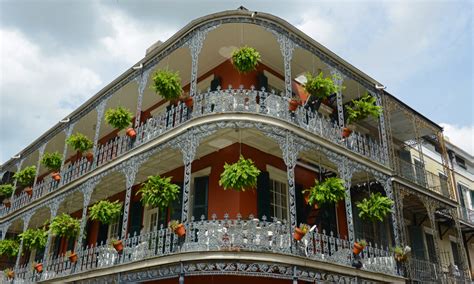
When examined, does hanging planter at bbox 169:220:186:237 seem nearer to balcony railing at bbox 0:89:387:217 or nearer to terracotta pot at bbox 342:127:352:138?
balcony railing at bbox 0:89:387:217

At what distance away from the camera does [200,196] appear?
1210 centimetres

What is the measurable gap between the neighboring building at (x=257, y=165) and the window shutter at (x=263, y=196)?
37 millimetres

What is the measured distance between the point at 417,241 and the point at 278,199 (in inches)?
264

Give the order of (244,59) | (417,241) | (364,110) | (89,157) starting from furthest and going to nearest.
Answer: (417,241) < (89,157) < (364,110) < (244,59)

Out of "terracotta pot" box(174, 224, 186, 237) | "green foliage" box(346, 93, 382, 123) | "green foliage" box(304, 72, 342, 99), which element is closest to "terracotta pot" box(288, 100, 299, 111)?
"green foliage" box(304, 72, 342, 99)

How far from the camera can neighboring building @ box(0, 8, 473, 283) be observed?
9.45 m

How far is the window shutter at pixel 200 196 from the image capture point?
11.9 meters

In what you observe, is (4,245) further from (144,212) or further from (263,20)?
(263,20)

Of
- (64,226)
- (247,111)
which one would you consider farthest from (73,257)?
(247,111)

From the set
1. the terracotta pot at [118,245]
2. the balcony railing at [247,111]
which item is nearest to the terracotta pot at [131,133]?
the balcony railing at [247,111]

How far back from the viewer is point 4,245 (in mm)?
16938

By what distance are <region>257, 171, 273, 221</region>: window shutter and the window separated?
34 centimetres

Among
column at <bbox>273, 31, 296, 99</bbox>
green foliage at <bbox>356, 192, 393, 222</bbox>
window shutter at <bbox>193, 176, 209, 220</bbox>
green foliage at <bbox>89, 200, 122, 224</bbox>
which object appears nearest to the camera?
column at <bbox>273, 31, 296, 99</bbox>

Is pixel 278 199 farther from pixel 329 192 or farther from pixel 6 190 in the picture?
pixel 6 190
